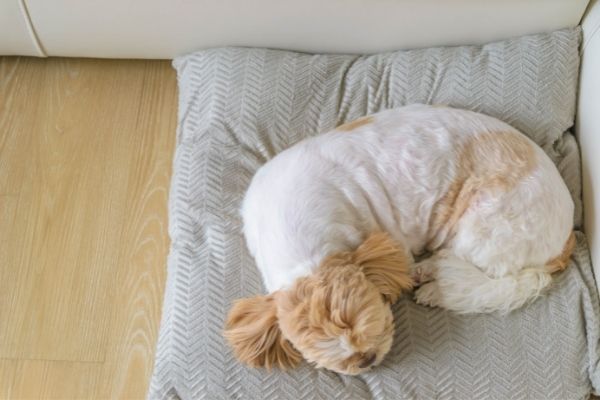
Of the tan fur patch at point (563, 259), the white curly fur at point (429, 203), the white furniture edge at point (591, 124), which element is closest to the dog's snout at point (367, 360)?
the white curly fur at point (429, 203)

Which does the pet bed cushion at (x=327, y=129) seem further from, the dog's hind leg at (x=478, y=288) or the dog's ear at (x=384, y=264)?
the dog's ear at (x=384, y=264)

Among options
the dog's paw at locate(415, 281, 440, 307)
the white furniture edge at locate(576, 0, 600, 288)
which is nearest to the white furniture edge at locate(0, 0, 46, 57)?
the dog's paw at locate(415, 281, 440, 307)

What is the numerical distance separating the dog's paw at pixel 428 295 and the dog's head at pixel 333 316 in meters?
0.14

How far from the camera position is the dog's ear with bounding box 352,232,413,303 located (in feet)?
5.31

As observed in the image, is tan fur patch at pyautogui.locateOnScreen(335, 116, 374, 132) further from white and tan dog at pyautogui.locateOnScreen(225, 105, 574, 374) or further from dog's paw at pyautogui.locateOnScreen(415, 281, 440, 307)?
dog's paw at pyautogui.locateOnScreen(415, 281, 440, 307)

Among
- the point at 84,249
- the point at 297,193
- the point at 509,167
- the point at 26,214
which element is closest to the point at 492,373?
the point at 509,167

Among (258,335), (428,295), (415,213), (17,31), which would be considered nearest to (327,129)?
(415,213)

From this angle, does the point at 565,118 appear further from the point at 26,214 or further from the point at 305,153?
the point at 26,214

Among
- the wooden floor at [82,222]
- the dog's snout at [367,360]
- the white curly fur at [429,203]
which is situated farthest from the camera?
the wooden floor at [82,222]

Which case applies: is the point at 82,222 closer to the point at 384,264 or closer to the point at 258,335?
the point at 258,335

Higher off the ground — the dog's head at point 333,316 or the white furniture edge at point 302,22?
the white furniture edge at point 302,22

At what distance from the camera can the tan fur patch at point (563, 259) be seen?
1.85 meters

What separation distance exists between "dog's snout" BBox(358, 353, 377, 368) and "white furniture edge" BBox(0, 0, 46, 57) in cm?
144

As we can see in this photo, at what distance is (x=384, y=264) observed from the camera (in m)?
1.63
